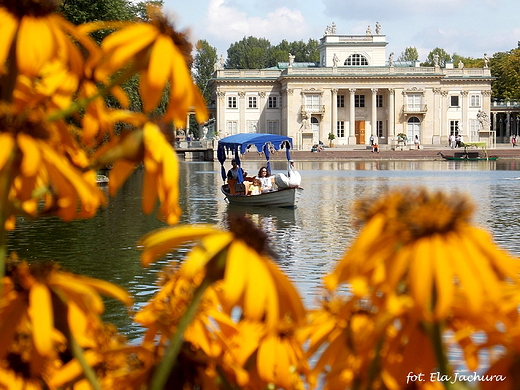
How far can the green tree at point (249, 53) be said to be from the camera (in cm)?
13138

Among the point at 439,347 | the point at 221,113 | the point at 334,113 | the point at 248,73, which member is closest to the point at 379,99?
the point at 334,113

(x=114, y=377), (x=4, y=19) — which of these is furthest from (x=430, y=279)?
(x=4, y=19)

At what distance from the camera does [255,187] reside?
2539 cm

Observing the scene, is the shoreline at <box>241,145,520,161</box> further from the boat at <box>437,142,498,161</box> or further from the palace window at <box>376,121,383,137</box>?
the palace window at <box>376,121,383,137</box>

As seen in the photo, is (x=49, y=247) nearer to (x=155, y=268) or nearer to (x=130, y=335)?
(x=155, y=268)

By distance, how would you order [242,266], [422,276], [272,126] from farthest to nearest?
[272,126]
[242,266]
[422,276]

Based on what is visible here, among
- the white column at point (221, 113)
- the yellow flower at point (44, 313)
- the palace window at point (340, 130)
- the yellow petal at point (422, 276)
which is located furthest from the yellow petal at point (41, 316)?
the white column at point (221, 113)

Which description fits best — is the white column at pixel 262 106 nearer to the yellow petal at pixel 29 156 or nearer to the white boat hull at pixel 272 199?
the white boat hull at pixel 272 199

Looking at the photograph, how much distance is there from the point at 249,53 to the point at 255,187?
108335 mm

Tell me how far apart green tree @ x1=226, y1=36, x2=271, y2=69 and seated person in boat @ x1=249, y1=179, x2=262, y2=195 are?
106087 millimetres

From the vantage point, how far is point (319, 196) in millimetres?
29016

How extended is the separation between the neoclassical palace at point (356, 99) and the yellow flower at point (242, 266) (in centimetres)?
8465

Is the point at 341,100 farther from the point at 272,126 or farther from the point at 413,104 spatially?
the point at 272,126

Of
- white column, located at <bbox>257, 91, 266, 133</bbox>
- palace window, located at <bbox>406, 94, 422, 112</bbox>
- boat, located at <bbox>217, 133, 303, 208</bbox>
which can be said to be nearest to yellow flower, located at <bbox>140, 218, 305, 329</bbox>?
boat, located at <bbox>217, 133, 303, 208</bbox>
